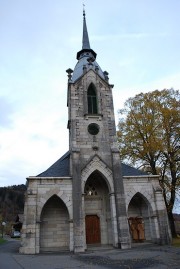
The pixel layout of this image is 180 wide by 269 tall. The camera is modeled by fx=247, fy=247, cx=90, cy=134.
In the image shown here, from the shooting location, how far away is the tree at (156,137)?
1903 cm

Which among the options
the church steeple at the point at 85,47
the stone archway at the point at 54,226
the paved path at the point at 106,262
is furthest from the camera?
the church steeple at the point at 85,47

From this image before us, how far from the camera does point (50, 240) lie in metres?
15.3

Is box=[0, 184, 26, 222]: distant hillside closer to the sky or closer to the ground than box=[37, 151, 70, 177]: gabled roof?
closer to the sky

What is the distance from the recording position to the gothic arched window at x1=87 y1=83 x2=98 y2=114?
18.7 m

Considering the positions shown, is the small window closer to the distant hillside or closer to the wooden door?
the wooden door

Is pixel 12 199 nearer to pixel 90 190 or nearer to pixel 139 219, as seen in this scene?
pixel 90 190

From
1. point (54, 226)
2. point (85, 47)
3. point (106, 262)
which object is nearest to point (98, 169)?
point (54, 226)

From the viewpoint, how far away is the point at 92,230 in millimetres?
16453

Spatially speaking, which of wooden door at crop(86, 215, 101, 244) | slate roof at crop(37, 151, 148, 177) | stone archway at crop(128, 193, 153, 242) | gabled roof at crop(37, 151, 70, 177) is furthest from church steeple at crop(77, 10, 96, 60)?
wooden door at crop(86, 215, 101, 244)

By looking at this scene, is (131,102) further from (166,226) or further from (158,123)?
(166,226)

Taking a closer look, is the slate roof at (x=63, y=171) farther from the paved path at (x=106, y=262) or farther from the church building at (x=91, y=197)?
the paved path at (x=106, y=262)

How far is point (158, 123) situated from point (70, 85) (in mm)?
7778

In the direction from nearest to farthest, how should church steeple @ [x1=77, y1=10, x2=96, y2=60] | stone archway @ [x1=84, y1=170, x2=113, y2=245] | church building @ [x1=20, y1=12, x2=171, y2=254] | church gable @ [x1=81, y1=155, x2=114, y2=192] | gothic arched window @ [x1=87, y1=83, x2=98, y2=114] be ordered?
church building @ [x1=20, y1=12, x2=171, y2=254] → church gable @ [x1=81, y1=155, x2=114, y2=192] → stone archway @ [x1=84, y1=170, x2=113, y2=245] → gothic arched window @ [x1=87, y1=83, x2=98, y2=114] → church steeple @ [x1=77, y1=10, x2=96, y2=60]

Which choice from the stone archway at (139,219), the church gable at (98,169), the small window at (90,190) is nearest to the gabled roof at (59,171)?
the church gable at (98,169)
